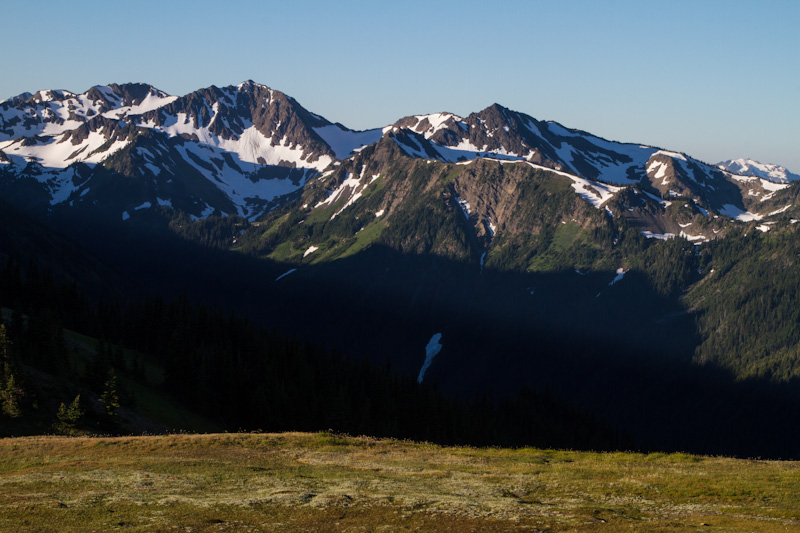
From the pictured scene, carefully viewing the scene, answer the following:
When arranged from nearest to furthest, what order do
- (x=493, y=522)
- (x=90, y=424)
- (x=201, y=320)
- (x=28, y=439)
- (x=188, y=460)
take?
(x=493, y=522)
(x=188, y=460)
(x=28, y=439)
(x=90, y=424)
(x=201, y=320)

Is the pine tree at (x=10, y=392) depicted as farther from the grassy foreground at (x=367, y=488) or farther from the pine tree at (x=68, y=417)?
the grassy foreground at (x=367, y=488)

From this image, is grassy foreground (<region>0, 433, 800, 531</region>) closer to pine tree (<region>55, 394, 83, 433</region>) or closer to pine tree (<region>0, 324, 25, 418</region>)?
pine tree (<region>55, 394, 83, 433</region>)

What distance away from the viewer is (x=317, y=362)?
157750 millimetres

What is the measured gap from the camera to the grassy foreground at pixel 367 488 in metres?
36.2

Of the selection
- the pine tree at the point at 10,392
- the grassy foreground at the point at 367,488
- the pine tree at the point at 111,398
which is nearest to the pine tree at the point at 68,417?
the pine tree at the point at 10,392

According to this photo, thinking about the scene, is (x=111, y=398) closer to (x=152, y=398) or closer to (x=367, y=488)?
(x=152, y=398)

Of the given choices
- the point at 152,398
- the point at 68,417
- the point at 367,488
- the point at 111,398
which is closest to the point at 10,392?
the point at 68,417

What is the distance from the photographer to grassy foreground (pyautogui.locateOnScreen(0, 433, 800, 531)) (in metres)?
36.2

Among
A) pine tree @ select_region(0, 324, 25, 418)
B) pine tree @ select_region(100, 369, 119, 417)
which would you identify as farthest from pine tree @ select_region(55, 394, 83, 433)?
pine tree @ select_region(100, 369, 119, 417)

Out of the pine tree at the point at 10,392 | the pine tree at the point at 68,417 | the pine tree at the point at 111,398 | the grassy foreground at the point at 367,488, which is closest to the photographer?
the grassy foreground at the point at 367,488

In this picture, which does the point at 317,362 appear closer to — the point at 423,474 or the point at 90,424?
the point at 90,424

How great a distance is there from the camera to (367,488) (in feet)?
146

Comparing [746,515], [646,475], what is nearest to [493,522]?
[746,515]

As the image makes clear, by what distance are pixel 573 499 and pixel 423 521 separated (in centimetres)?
1053
